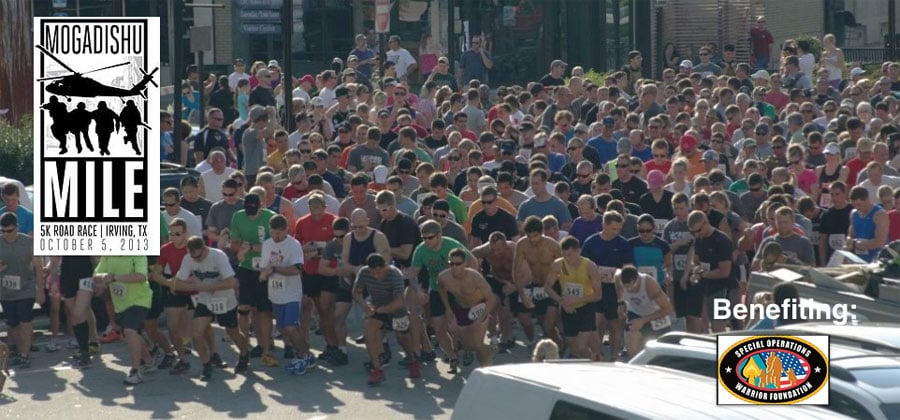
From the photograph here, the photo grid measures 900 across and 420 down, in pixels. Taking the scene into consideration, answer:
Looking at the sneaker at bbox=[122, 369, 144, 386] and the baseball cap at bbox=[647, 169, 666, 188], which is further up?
the baseball cap at bbox=[647, 169, 666, 188]

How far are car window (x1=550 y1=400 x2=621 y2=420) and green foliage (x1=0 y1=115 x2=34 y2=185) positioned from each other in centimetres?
1510

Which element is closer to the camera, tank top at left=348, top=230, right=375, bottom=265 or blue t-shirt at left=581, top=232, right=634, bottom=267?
blue t-shirt at left=581, top=232, right=634, bottom=267

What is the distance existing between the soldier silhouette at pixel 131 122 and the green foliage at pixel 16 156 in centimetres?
856

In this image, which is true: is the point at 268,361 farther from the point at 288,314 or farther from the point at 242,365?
the point at 288,314

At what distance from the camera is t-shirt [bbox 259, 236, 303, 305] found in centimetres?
1499

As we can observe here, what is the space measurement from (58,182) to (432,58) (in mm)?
20582

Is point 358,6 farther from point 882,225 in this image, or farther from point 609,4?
point 882,225

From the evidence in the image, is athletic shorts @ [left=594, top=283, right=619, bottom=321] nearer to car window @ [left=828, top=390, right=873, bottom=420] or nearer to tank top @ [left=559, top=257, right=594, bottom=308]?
tank top @ [left=559, top=257, right=594, bottom=308]

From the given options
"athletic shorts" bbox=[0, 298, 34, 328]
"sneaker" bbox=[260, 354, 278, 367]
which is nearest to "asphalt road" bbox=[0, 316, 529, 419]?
"sneaker" bbox=[260, 354, 278, 367]

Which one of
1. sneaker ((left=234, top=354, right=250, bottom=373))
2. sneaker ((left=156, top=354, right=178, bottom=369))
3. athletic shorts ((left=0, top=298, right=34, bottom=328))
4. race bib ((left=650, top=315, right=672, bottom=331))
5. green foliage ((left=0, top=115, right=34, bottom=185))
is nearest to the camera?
race bib ((left=650, top=315, right=672, bottom=331))

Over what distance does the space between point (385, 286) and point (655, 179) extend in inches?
137

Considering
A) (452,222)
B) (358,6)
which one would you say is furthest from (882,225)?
(358,6)

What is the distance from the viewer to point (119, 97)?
12672mm

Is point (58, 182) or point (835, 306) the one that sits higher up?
point (58, 182)
